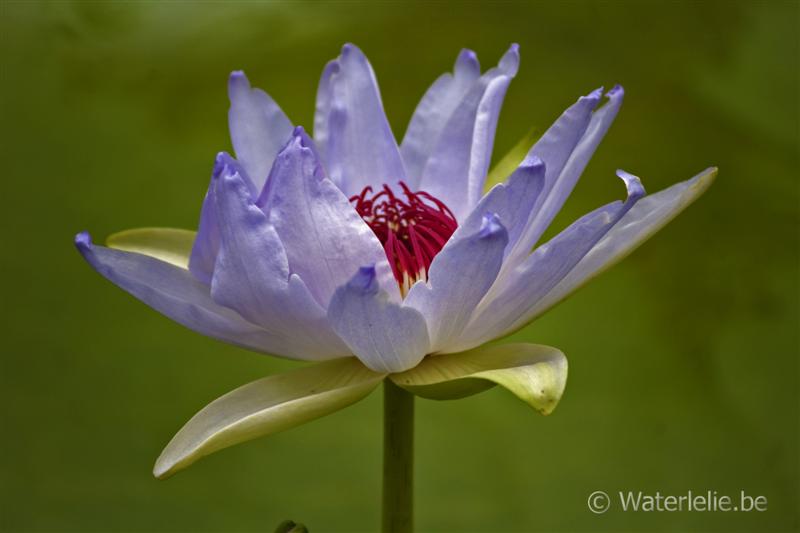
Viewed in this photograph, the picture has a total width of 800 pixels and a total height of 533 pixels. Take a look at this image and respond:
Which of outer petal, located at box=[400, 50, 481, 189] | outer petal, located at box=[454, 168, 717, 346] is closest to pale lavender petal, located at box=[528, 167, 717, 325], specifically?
outer petal, located at box=[454, 168, 717, 346]

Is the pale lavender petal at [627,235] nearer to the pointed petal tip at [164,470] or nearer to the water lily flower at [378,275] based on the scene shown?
the water lily flower at [378,275]

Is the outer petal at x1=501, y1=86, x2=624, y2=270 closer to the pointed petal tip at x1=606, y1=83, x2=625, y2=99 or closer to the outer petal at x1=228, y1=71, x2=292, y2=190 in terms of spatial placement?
the pointed petal tip at x1=606, y1=83, x2=625, y2=99

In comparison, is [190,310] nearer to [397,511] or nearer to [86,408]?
[397,511]

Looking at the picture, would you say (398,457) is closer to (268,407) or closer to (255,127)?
(268,407)

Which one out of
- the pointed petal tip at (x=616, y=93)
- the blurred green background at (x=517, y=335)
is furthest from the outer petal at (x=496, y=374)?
the blurred green background at (x=517, y=335)

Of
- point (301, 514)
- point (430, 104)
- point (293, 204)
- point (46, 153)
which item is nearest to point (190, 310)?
point (293, 204)

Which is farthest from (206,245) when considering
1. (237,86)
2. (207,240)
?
(237,86)
